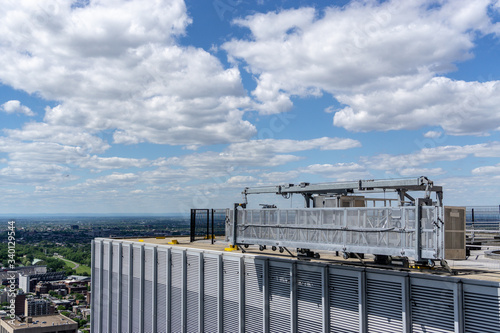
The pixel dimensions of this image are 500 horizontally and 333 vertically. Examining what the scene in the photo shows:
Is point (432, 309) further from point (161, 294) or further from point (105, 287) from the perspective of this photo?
point (105, 287)

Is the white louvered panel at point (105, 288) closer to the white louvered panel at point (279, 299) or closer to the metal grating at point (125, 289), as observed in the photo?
the metal grating at point (125, 289)

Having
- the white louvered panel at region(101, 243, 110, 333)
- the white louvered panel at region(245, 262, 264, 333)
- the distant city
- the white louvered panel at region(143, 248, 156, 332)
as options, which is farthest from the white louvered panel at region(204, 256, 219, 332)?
the distant city

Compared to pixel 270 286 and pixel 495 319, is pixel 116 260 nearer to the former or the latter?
pixel 270 286

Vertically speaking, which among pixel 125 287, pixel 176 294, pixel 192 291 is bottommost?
pixel 125 287

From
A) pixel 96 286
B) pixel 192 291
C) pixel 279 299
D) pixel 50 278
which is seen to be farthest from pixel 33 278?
pixel 279 299

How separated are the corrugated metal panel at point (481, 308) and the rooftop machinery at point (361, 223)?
47.1 inches

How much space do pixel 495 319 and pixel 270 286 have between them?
9651 mm

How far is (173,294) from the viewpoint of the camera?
26.1 m

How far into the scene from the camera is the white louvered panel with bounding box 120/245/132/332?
31.2 metres

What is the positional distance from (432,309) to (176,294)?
1623 centimetres

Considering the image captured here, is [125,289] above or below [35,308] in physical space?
above

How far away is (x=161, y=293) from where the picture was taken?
2725 centimetres

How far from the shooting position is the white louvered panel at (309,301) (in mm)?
17375

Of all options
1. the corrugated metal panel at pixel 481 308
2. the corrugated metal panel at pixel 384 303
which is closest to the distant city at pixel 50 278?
the corrugated metal panel at pixel 384 303
